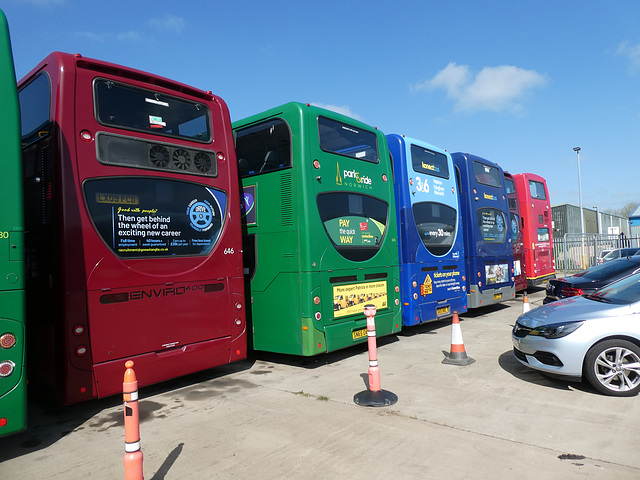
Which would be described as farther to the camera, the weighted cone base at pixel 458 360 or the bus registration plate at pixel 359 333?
the bus registration plate at pixel 359 333

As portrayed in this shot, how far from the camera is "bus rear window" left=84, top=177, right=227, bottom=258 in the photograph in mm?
5160

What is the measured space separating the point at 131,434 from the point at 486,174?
1143cm

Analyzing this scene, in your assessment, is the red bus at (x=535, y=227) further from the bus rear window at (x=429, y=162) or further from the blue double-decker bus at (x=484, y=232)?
the bus rear window at (x=429, y=162)

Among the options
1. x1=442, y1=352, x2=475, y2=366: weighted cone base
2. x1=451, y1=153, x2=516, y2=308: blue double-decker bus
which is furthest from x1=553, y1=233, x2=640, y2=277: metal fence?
x1=442, y1=352, x2=475, y2=366: weighted cone base

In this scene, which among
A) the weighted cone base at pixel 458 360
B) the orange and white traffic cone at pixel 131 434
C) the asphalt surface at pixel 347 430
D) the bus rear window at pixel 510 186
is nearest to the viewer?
the orange and white traffic cone at pixel 131 434

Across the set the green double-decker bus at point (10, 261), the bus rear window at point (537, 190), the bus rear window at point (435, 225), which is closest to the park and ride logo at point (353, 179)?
the bus rear window at point (435, 225)

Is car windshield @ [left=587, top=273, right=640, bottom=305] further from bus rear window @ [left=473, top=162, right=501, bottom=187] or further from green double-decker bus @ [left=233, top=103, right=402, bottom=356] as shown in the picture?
bus rear window @ [left=473, top=162, right=501, bottom=187]

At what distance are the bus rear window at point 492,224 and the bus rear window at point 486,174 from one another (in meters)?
0.79

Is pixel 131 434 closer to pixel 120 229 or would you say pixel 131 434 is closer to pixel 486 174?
pixel 120 229

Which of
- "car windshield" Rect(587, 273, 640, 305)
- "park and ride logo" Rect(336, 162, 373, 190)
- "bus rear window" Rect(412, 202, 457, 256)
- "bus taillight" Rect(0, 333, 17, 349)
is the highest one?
"park and ride logo" Rect(336, 162, 373, 190)

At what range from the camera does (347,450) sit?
3.98m

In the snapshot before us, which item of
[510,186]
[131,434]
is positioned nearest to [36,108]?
[131,434]

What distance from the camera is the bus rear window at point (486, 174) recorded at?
11891 millimetres

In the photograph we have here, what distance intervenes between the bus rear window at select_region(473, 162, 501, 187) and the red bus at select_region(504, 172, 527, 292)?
1.43 m
